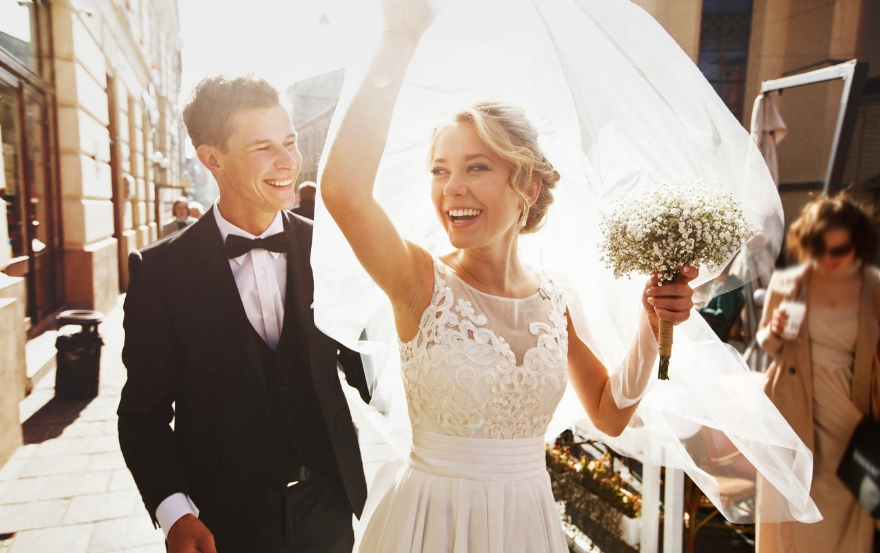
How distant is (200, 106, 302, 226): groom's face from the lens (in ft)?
5.00

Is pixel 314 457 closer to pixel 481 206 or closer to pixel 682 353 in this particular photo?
pixel 481 206

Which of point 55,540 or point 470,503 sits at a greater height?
point 470,503

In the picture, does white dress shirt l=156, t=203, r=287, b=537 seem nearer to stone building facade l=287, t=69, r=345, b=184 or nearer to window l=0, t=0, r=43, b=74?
stone building facade l=287, t=69, r=345, b=184

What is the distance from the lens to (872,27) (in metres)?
2.74

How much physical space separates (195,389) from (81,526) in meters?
0.90

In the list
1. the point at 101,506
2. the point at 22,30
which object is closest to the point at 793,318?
the point at 101,506

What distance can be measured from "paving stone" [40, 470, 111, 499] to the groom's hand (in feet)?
2.42

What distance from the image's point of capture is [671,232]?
138 cm

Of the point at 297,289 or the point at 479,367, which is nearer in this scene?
the point at 479,367

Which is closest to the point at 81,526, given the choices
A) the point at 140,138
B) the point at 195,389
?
the point at 195,389

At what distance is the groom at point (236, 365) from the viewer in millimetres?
1498

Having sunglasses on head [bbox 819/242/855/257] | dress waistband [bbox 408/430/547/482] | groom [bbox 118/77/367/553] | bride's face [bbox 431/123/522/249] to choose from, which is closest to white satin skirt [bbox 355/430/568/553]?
dress waistband [bbox 408/430/547/482]

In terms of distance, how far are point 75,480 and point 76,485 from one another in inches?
0.7

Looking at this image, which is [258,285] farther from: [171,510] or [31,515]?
[31,515]
